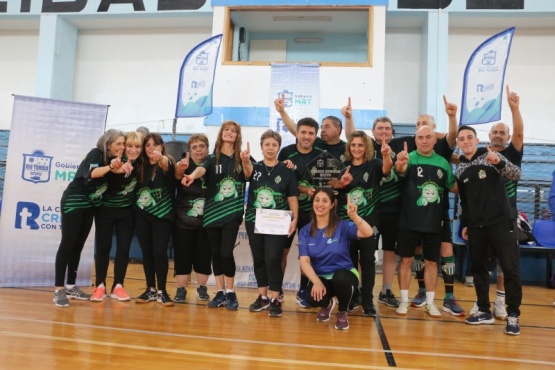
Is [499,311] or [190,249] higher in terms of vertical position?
[190,249]

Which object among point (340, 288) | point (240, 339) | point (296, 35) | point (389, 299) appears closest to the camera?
point (240, 339)

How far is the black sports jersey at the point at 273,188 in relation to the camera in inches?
123

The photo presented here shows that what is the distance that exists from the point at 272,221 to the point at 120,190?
1.25 meters

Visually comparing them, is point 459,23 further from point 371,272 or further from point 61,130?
point 61,130

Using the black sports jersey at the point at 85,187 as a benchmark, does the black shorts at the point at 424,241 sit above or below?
below

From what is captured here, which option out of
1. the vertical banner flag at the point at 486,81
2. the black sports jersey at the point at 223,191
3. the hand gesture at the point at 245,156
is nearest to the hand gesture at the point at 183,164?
the black sports jersey at the point at 223,191

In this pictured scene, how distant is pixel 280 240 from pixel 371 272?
2.38ft

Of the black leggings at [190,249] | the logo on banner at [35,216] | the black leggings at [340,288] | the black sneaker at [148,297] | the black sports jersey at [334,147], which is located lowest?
the black sneaker at [148,297]

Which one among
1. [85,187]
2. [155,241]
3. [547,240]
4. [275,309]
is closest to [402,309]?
[275,309]

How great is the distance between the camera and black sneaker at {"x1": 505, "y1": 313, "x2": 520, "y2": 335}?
2.78 m

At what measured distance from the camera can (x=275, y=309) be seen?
3043 mm

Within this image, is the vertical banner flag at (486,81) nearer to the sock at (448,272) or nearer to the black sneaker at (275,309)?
the sock at (448,272)

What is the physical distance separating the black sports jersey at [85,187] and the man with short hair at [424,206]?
2.27m

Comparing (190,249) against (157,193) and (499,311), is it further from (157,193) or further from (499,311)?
(499,311)
